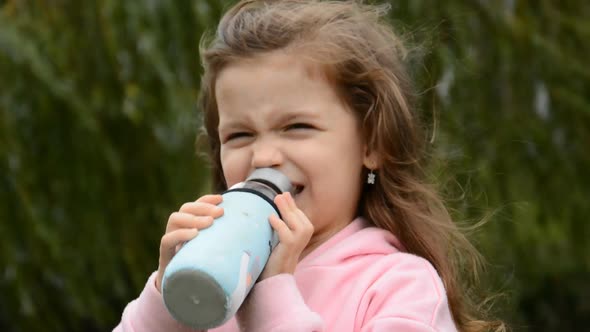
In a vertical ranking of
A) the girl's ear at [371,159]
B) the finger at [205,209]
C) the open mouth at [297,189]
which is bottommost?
the girl's ear at [371,159]

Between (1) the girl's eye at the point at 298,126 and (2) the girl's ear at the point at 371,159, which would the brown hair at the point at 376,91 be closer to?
(2) the girl's ear at the point at 371,159

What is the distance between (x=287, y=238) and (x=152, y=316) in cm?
28

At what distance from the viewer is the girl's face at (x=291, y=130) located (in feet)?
5.57

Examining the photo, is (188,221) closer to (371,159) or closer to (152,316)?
(152,316)

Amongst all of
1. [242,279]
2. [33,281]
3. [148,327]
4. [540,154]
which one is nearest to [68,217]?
[33,281]

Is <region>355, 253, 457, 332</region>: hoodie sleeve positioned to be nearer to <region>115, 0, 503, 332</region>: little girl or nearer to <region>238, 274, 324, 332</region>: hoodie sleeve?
<region>115, 0, 503, 332</region>: little girl

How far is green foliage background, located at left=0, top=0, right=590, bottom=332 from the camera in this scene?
3.41 meters

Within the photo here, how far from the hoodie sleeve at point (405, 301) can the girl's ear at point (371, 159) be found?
0.69 feet

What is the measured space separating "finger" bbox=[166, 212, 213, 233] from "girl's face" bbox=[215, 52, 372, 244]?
0.21 m

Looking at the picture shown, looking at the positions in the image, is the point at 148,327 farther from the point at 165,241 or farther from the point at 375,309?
the point at 375,309

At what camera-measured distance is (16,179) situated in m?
3.39

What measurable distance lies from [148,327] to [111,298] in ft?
7.20

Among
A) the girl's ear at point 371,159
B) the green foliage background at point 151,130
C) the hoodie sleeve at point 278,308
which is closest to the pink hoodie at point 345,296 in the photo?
the hoodie sleeve at point 278,308

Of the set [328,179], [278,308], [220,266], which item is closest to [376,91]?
[328,179]
